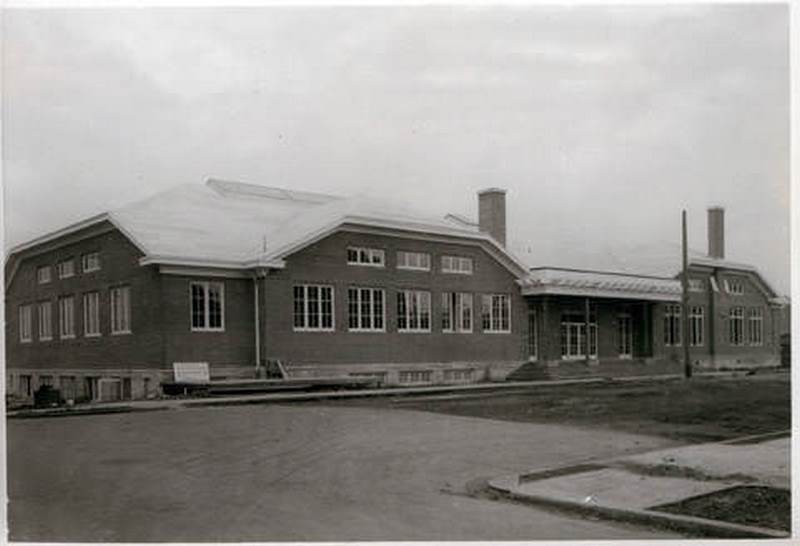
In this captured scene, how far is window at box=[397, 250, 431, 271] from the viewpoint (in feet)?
73.7

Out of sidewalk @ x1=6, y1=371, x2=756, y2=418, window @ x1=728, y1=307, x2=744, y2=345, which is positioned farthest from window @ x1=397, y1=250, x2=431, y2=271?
window @ x1=728, y1=307, x2=744, y2=345

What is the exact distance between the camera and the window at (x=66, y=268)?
16.2 m

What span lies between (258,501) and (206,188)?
6.19 meters

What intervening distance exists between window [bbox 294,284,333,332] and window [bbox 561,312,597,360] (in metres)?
9.27

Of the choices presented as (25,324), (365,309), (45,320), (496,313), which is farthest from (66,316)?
(496,313)

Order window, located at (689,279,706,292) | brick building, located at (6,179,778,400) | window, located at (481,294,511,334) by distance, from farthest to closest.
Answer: window, located at (689,279,706,292), window, located at (481,294,511,334), brick building, located at (6,179,778,400)

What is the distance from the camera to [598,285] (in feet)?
96.1

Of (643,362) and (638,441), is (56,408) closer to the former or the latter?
(638,441)

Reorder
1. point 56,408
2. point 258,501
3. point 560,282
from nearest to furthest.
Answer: point 258,501, point 56,408, point 560,282

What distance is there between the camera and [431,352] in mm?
22656

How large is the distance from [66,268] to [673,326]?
18621 millimetres

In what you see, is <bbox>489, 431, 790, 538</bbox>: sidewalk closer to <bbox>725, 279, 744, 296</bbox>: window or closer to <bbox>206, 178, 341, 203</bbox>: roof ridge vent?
<bbox>206, 178, 341, 203</bbox>: roof ridge vent

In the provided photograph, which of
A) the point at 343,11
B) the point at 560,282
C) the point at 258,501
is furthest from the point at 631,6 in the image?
the point at 560,282

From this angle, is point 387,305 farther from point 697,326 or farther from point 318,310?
point 697,326
